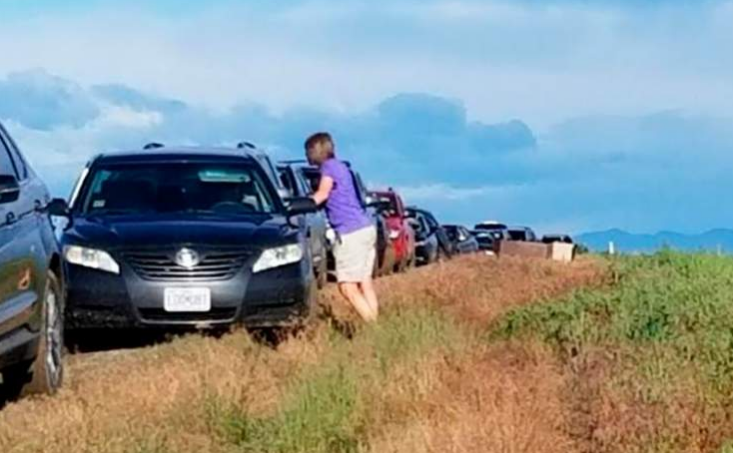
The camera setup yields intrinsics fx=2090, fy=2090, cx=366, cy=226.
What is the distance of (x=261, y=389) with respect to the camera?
11094mm

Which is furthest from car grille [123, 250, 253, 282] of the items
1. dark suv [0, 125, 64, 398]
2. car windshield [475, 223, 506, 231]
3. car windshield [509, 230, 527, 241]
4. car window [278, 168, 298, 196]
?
car windshield [475, 223, 506, 231]

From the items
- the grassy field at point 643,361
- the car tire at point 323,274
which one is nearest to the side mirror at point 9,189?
the grassy field at point 643,361

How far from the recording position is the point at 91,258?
1494cm

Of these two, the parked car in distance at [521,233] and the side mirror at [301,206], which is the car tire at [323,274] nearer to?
the side mirror at [301,206]

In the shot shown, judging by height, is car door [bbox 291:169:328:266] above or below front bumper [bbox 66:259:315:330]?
above

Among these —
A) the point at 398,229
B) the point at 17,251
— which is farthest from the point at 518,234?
the point at 17,251

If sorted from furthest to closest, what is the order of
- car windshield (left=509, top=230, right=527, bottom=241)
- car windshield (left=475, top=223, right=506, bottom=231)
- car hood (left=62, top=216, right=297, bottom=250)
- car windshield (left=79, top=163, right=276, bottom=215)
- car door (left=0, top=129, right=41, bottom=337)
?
car windshield (left=475, top=223, right=506, bottom=231)
car windshield (left=509, top=230, right=527, bottom=241)
car windshield (left=79, top=163, right=276, bottom=215)
car hood (left=62, top=216, right=297, bottom=250)
car door (left=0, top=129, right=41, bottom=337)

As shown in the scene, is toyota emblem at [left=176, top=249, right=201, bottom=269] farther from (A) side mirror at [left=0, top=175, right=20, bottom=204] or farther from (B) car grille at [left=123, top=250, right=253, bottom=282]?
(A) side mirror at [left=0, top=175, right=20, bottom=204]

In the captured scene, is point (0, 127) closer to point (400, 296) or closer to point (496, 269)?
point (400, 296)

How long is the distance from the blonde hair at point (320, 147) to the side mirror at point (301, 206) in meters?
0.32

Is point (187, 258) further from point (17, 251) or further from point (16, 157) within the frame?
point (17, 251)

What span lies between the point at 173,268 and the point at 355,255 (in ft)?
4.92

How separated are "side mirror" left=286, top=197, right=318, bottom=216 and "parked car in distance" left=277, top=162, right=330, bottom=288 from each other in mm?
4892

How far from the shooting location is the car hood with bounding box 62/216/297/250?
591 inches
